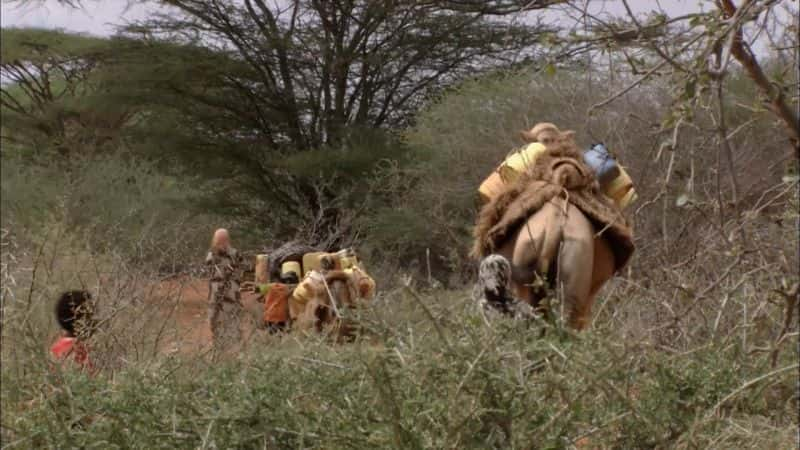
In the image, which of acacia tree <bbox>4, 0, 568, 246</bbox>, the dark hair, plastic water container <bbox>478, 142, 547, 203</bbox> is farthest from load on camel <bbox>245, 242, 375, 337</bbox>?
acacia tree <bbox>4, 0, 568, 246</bbox>

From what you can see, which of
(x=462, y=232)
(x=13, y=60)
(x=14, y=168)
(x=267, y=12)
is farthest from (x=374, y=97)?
(x=13, y=60)

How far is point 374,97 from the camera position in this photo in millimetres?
17250

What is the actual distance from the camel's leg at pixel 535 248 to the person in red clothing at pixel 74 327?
1.59m

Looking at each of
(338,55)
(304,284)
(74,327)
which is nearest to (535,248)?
(74,327)

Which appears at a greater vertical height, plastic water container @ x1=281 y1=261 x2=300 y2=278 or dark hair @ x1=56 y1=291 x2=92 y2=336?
dark hair @ x1=56 y1=291 x2=92 y2=336

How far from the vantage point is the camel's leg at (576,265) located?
4.44m

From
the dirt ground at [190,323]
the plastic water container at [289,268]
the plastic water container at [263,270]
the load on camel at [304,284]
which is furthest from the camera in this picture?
the plastic water container at [263,270]

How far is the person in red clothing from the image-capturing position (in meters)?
3.75

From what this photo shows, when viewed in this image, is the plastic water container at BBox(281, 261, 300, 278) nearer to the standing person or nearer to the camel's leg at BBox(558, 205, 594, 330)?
the standing person

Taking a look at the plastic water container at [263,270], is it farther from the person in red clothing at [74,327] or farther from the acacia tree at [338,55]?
the acacia tree at [338,55]

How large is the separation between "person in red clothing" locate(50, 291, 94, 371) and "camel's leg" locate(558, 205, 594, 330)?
1.73 m

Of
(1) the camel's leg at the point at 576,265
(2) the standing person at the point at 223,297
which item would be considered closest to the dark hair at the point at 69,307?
(2) the standing person at the point at 223,297

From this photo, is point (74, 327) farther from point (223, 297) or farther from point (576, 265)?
point (223, 297)

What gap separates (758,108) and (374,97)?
1497 centimetres
